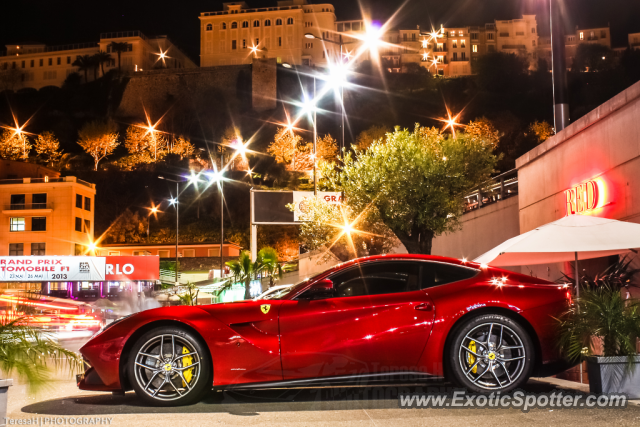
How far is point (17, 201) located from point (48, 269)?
49.9 metres

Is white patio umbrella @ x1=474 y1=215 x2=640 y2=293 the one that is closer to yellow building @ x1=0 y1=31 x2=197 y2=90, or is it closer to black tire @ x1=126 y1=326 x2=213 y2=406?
black tire @ x1=126 y1=326 x2=213 y2=406

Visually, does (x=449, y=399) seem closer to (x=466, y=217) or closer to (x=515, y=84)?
(x=466, y=217)

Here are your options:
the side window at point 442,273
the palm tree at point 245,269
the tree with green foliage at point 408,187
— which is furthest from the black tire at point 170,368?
the palm tree at point 245,269

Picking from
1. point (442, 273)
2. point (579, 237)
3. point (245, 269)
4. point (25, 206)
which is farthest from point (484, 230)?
point (25, 206)

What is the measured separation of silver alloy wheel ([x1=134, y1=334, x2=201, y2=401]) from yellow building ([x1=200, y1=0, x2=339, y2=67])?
401ft

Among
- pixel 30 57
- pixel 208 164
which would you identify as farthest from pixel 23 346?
pixel 30 57

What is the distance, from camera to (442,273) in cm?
617

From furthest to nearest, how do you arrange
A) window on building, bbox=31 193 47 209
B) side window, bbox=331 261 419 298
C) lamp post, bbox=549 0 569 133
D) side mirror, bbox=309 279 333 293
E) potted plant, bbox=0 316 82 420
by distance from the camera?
window on building, bbox=31 193 47 209 < lamp post, bbox=549 0 569 133 < side window, bbox=331 261 419 298 < side mirror, bbox=309 279 333 293 < potted plant, bbox=0 316 82 420

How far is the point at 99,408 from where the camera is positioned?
5.60 meters

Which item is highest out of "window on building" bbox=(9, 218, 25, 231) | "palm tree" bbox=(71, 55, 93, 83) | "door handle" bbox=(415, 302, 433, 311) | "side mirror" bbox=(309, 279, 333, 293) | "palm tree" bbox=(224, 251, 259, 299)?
"palm tree" bbox=(71, 55, 93, 83)

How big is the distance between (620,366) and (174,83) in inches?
4854

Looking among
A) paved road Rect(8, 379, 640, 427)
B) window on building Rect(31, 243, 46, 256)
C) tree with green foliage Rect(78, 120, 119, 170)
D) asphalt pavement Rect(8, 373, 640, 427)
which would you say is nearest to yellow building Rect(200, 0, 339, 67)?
tree with green foliage Rect(78, 120, 119, 170)

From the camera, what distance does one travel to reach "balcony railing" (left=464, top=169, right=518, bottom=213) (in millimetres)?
21625

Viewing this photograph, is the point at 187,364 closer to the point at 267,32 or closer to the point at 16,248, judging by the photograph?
the point at 16,248
